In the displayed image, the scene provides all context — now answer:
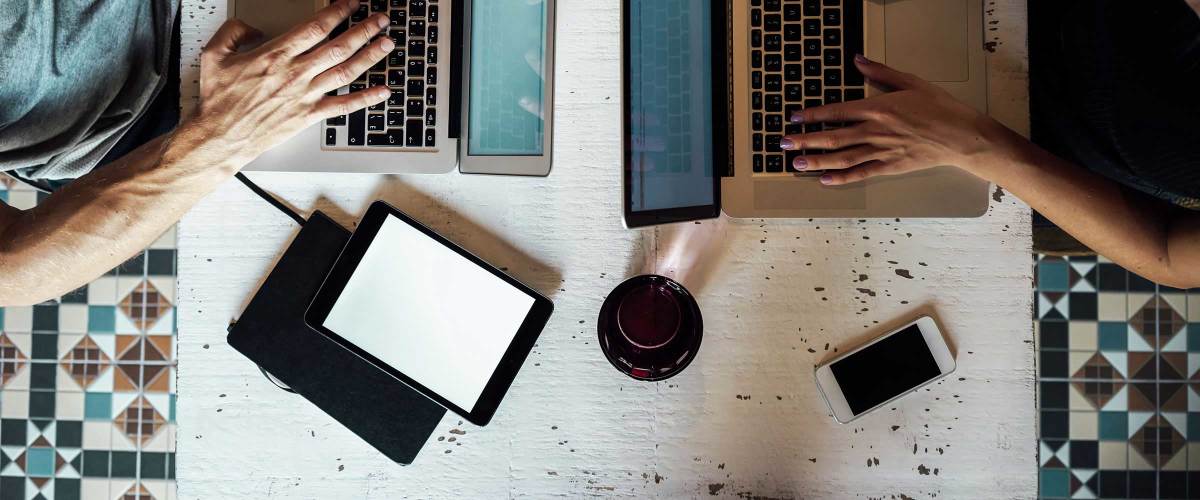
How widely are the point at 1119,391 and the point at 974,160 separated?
1280 mm

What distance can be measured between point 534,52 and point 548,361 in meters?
0.43

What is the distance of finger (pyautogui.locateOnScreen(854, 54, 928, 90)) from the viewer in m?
0.89

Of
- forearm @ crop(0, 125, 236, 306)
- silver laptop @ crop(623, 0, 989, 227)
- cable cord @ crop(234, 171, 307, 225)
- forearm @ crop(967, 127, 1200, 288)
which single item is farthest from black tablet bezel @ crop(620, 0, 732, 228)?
forearm @ crop(0, 125, 236, 306)

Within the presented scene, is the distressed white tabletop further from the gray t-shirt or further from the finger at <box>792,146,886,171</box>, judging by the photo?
the gray t-shirt

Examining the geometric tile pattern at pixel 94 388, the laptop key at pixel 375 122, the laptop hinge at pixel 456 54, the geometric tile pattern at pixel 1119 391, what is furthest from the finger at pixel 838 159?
the geometric tile pattern at pixel 94 388

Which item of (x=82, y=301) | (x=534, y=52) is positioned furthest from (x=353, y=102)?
(x=82, y=301)

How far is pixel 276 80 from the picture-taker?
0.91 meters

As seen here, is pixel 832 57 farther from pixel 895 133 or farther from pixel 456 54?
pixel 456 54

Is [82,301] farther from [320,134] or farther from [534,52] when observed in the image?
[534,52]

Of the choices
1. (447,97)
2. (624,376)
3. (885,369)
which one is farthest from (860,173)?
(447,97)

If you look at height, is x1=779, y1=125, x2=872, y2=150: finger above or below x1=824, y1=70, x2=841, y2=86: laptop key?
below

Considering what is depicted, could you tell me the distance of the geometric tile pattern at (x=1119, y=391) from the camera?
1.69 metres

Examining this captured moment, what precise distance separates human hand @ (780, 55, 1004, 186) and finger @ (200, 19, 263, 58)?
758 millimetres

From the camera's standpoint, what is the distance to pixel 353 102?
0.89 m
